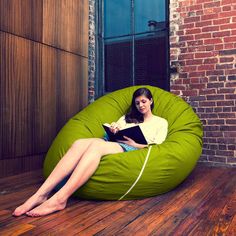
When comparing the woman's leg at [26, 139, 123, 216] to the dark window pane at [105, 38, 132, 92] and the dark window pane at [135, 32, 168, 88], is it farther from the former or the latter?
the dark window pane at [105, 38, 132, 92]

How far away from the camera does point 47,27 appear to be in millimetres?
2943

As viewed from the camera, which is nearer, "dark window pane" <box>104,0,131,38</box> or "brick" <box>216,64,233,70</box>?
"brick" <box>216,64,233,70</box>

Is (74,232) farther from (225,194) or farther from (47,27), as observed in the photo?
(47,27)

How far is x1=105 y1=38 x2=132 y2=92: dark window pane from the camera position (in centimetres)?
361

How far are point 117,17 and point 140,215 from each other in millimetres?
2766

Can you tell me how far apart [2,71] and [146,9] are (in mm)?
1888

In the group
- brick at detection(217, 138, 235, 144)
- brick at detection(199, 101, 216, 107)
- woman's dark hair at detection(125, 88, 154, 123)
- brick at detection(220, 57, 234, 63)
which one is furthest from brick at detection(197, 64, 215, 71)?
woman's dark hair at detection(125, 88, 154, 123)

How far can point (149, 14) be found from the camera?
3.47 metres

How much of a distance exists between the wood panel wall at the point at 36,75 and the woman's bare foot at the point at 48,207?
1070mm

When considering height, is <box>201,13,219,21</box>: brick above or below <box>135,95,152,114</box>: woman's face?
above

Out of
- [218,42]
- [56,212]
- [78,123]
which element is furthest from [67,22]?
[56,212]

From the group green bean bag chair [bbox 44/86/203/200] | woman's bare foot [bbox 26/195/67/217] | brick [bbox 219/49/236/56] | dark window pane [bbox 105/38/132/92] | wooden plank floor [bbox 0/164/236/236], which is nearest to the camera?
wooden plank floor [bbox 0/164/236/236]

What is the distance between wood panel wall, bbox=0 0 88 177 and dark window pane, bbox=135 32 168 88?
651 millimetres

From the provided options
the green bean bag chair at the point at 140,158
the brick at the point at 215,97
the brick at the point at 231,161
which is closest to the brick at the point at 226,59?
the brick at the point at 215,97
